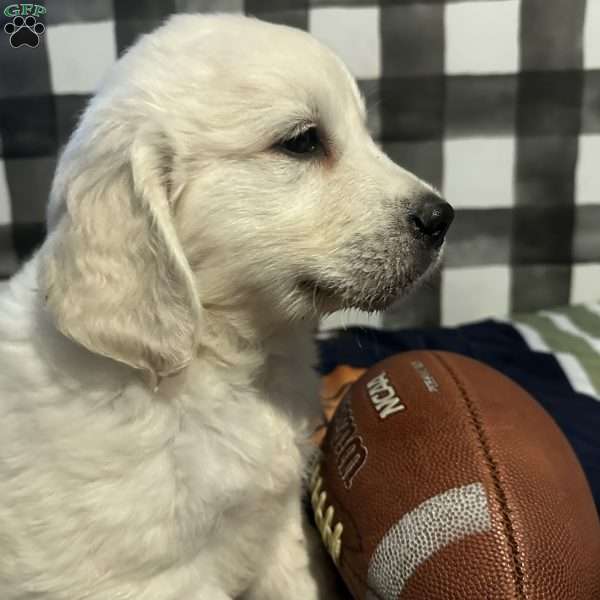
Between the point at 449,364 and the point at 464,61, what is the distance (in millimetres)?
1253

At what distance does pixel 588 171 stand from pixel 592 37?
409mm

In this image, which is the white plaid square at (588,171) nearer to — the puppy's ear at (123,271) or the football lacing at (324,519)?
the football lacing at (324,519)

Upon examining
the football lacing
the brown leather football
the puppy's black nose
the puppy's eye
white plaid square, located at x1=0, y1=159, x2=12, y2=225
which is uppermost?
the puppy's eye

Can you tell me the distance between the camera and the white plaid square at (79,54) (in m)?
2.21

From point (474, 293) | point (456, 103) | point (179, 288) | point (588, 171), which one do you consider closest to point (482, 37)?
point (456, 103)

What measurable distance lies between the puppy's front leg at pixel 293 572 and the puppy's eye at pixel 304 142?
65cm

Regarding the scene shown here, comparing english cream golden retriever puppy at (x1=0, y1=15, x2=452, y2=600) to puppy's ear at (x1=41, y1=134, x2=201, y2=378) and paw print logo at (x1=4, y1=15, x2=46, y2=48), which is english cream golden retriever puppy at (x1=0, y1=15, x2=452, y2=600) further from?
paw print logo at (x1=4, y1=15, x2=46, y2=48)

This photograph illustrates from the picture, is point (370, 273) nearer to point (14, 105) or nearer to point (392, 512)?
point (392, 512)

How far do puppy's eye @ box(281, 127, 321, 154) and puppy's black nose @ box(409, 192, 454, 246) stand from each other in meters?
0.19

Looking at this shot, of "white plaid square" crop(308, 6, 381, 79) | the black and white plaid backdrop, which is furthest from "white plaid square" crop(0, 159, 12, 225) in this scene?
"white plaid square" crop(308, 6, 381, 79)

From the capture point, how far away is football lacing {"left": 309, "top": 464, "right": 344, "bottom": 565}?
4.00 ft

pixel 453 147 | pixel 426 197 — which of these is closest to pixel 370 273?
pixel 426 197

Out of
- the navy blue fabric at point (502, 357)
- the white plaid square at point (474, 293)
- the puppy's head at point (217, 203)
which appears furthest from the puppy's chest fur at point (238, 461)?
the white plaid square at point (474, 293)

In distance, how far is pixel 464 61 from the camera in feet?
7.34
